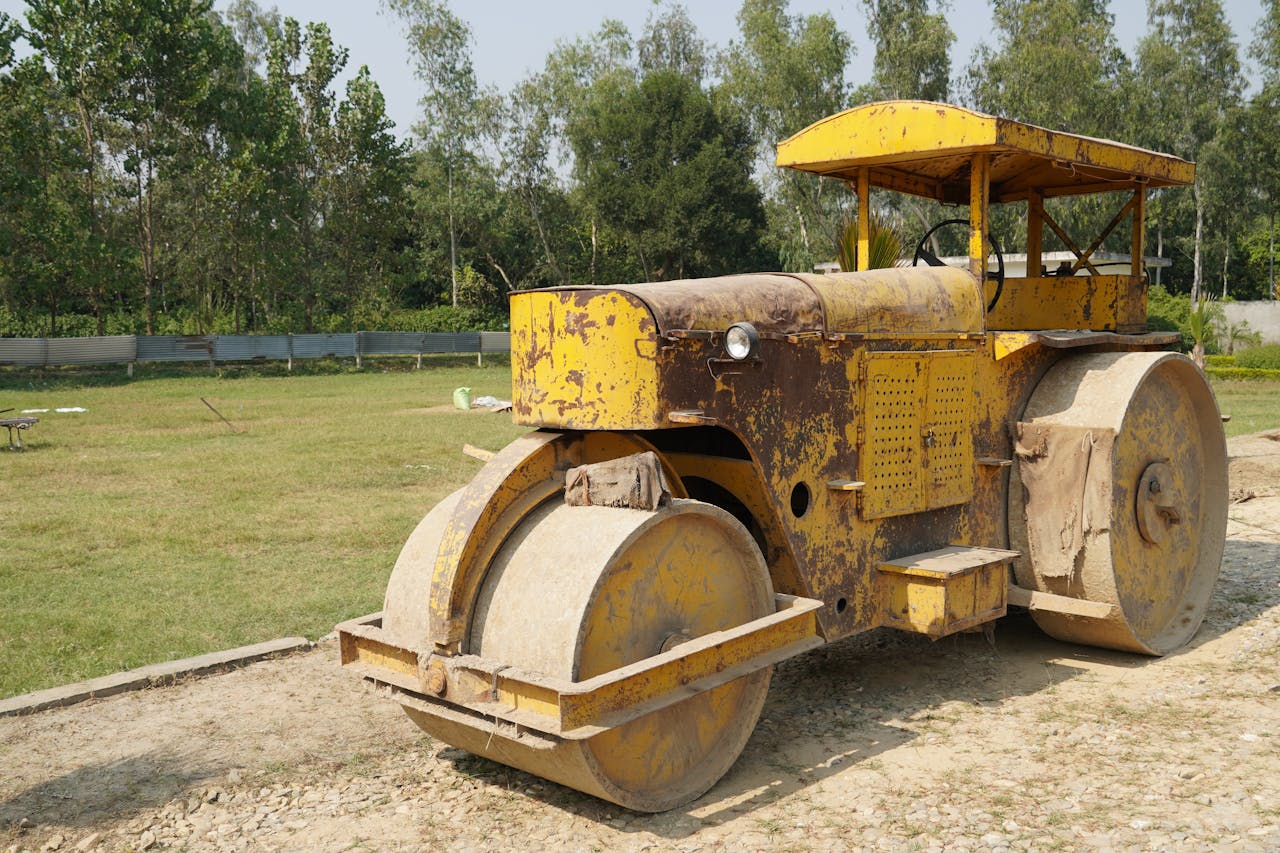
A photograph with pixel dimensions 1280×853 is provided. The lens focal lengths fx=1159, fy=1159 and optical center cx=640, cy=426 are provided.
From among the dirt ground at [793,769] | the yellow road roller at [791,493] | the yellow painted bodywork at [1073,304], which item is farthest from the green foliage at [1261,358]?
the dirt ground at [793,769]

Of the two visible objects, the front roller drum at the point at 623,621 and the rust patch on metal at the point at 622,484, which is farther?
the rust patch on metal at the point at 622,484

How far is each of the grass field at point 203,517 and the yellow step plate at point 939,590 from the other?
3335 mm

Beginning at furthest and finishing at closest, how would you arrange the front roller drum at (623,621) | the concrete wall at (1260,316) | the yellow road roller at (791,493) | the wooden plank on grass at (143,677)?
the concrete wall at (1260,316) < the wooden plank on grass at (143,677) < the yellow road roller at (791,493) < the front roller drum at (623,621)

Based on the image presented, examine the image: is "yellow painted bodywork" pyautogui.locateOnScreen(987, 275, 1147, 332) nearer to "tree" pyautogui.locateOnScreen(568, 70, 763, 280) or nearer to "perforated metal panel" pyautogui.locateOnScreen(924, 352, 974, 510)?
"perforated metal panel" pyautogui.locateOnScreen(924, 352, 974, 510)

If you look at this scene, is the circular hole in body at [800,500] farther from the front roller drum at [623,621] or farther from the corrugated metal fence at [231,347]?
the corrugated metal fence at [231,347]

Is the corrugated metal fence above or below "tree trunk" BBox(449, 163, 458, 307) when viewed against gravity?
below

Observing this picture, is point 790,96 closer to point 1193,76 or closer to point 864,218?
point 1193,76

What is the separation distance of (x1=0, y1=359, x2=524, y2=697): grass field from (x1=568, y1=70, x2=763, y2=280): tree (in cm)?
2515

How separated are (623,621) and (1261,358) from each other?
93.6 feet

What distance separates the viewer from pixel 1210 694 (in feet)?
18.1

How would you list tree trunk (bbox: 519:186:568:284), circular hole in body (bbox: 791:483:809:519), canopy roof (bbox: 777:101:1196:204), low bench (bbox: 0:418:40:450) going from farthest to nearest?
tree trunk (bbox: 519:186:568:284)
low bench (bbox: 0:418:40:450)
canopy roof (bbox: 777:101:1196:204)
circular hole in body (bbox: 791:483:809:519)

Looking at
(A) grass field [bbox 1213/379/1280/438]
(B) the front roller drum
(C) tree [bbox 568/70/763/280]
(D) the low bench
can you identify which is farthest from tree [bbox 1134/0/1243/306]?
(B) the front roller drum

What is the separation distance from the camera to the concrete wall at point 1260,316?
117ft

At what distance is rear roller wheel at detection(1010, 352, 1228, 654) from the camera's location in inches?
229
